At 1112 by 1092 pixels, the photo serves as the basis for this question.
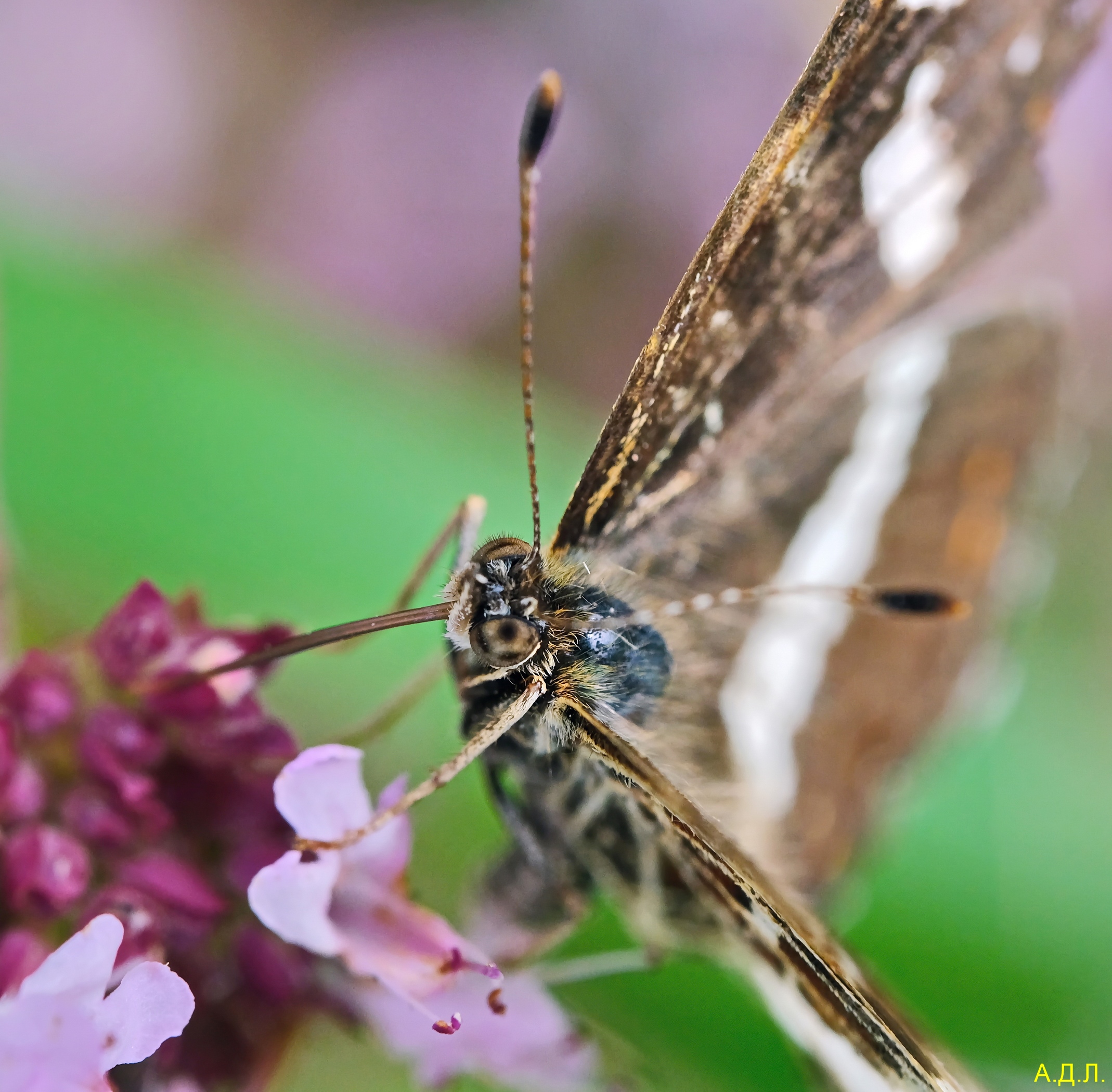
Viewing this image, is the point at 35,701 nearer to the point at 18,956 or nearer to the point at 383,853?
the point at 18,956

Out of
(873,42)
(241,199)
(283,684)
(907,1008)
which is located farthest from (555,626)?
(241,199)

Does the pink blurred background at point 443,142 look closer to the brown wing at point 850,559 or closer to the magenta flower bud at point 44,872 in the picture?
the brown wing at point 850,559

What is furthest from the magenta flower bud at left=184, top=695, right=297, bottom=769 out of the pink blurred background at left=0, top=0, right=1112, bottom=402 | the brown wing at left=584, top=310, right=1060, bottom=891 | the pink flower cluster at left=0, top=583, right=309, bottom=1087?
the pink blurred background at left=0, top=0, right=1112, bottom=402

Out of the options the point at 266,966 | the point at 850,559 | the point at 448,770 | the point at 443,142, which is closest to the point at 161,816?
the point at 266,966

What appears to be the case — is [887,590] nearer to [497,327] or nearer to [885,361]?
[885,361]

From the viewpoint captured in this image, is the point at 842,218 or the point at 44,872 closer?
the point at 44,872

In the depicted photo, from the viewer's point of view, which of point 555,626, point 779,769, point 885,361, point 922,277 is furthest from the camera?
point 779,769

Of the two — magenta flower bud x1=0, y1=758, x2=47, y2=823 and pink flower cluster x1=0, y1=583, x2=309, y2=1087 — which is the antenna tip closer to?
pink flower cluster x1=0, y1=583, x2=309, y2=1087
